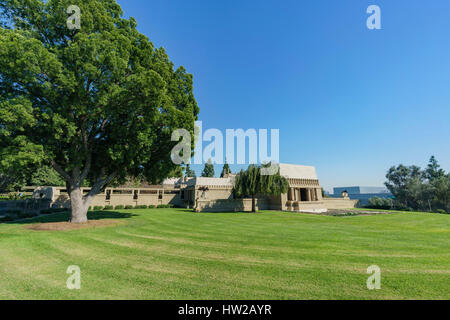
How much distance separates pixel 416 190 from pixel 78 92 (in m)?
68.8

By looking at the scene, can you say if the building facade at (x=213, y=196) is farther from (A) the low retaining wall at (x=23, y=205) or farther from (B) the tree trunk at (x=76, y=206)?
(B) the tree trunk at (x=76, y=206)

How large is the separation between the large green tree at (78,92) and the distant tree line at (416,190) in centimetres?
5303

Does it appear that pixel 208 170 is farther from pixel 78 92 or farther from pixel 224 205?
pixel 78 92

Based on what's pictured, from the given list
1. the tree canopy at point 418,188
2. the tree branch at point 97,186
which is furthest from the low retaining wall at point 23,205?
the tree canopy at point 418,188

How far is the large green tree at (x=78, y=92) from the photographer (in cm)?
1080

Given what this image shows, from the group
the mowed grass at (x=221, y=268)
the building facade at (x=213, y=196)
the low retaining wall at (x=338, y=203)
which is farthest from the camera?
the low retaining wall at (x=338, y=203)

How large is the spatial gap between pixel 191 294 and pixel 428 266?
6.78 metres

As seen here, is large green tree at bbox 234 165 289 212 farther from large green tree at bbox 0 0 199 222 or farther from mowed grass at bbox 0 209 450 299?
mowed grass at bbox 0 209 450 299

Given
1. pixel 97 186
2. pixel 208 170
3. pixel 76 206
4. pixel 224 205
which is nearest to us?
pixel 76 206

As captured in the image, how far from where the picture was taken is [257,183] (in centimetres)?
2898

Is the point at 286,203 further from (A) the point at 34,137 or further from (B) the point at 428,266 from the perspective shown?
(A) the point at 34,137

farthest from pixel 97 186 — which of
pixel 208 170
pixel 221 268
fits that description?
pixel 208 170
